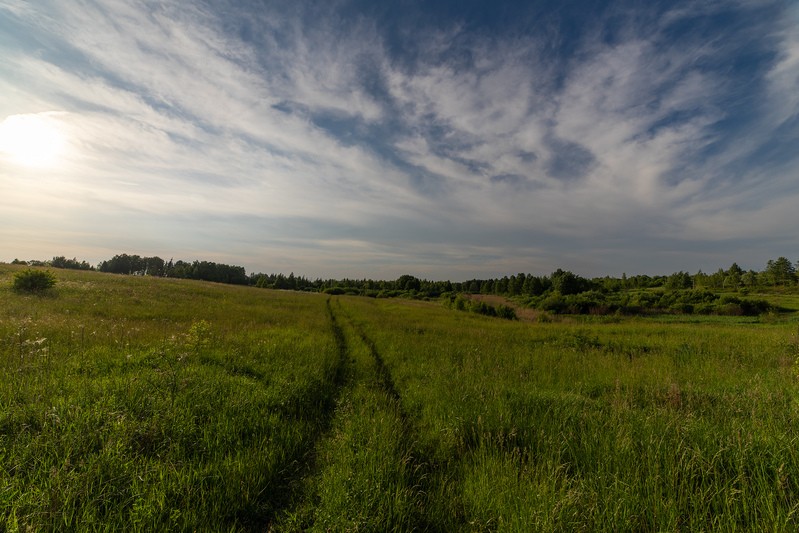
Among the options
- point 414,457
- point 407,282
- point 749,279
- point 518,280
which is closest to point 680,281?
point 749,279

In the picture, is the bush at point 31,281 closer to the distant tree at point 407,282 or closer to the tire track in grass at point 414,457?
the tire track in grass at point 414,457

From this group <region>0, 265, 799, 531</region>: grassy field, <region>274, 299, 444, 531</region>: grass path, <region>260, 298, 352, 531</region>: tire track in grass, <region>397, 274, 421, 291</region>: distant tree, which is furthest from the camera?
<region>397, 274, 421, 291</region>: distant tree

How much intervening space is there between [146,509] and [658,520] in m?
5.08

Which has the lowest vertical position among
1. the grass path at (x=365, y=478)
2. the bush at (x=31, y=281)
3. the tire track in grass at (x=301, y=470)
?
the tire track in grass at (x=301, y=470)

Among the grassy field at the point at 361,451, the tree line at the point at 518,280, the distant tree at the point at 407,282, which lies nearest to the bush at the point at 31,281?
the grassy field at the point at 361,451

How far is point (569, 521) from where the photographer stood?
117 inches

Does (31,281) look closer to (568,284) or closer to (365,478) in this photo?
(365,478)

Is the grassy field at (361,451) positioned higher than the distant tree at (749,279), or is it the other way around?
the distant tree at (749,279)

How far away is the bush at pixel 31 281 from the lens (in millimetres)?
17850

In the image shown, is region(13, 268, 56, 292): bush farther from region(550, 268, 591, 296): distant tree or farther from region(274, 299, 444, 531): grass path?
region(550, 268, 591, 296): distant tree

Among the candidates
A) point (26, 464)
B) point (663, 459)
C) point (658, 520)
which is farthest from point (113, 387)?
point (663, 459)

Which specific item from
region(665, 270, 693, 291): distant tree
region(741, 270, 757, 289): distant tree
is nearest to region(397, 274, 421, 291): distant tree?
region(665, 270, 693, 291): distant tree

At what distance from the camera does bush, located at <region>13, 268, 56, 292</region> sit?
17850 mm

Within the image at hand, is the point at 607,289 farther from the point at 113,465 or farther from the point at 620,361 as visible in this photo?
the point at 113,465
